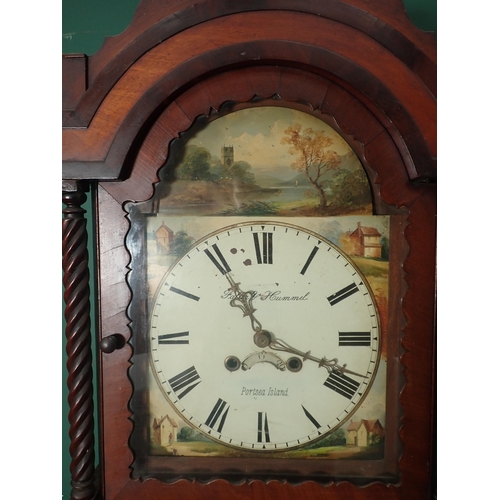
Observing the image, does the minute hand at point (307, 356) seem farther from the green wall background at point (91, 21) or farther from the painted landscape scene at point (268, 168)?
the green wall background at point (91, 21)

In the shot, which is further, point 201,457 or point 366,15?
point 201,457

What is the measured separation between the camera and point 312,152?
0.78 m

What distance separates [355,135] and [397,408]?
16.8 inches

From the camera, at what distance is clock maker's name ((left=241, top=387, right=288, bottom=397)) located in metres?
0.81

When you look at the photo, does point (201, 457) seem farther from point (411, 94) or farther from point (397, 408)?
point (411, 94)

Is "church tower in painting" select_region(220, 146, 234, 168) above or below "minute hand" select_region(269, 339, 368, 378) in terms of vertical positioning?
above

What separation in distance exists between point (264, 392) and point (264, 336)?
0.30 ft

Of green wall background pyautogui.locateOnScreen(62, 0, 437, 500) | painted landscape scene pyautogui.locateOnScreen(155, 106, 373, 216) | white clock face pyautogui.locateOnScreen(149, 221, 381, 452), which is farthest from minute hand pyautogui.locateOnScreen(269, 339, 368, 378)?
green wall background pyautogui.locateOnScreen(62, 0, 437, 500)

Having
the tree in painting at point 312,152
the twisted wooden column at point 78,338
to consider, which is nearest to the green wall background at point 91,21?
the twisted wooden column at point 78,338

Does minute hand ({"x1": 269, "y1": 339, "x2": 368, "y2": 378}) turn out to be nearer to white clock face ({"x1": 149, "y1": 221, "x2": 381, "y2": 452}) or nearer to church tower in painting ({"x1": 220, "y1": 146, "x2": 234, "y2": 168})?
white clock face ({"x1": 149, "y1": 221, "x2": 381, "y2": 452})

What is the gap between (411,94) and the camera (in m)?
0.72

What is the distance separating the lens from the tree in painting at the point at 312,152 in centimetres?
78

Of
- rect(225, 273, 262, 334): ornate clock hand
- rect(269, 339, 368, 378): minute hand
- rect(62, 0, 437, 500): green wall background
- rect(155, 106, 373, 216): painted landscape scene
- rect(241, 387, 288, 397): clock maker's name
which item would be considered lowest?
rect(241, 387, 288, 397): clock maker's name

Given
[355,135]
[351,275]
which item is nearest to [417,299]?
[351,275]
